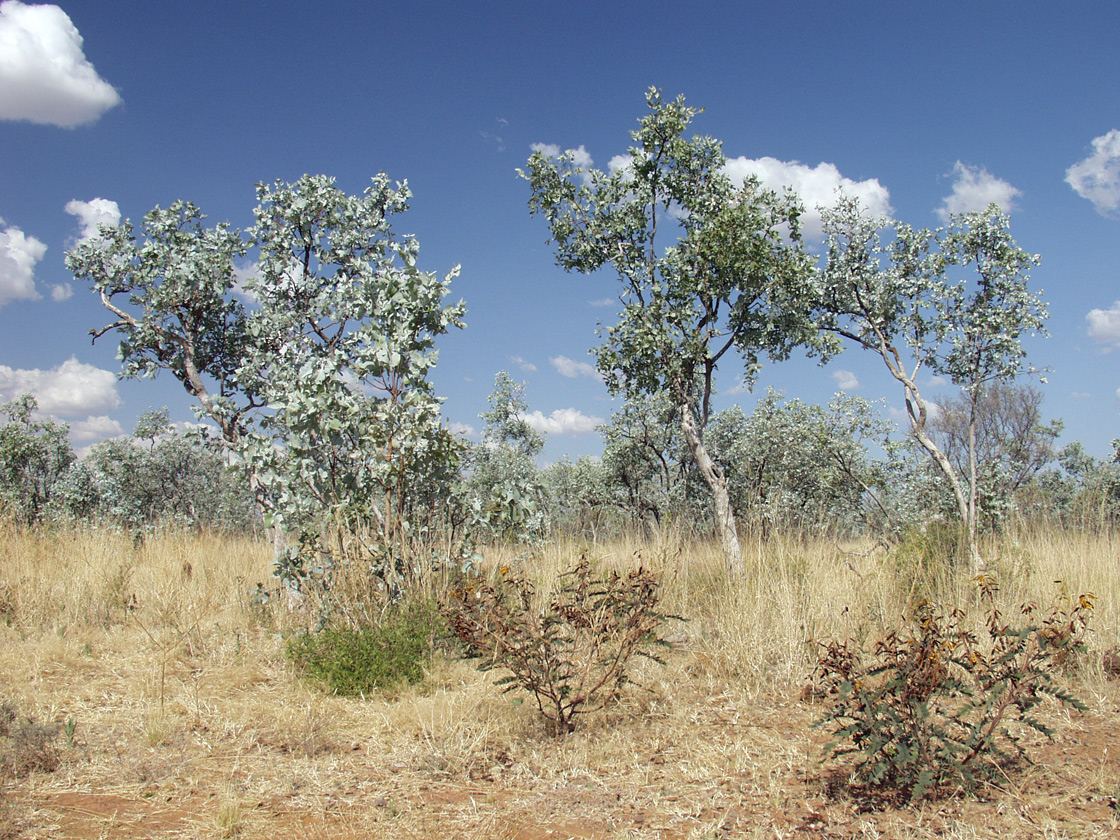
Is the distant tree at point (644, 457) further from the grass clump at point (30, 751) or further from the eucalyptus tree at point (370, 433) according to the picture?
the grass clump at point (30, 751)

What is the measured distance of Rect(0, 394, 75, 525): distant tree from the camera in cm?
1470

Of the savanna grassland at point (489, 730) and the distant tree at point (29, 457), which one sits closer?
the savanna grassland at point (489, 730)

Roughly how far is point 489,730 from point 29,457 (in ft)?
53.0

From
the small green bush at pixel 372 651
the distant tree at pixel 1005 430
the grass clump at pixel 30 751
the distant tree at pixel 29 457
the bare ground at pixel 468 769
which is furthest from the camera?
the distant tree at pixel 1005 430

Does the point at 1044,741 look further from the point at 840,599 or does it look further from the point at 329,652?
the point at 329,652

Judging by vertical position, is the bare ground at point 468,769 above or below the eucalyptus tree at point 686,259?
below

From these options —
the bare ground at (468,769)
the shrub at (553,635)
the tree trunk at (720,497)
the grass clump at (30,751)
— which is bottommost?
the bare ground at (468,769)

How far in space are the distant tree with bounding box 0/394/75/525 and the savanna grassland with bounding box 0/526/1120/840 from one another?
9411mm

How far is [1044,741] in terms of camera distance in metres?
3.90

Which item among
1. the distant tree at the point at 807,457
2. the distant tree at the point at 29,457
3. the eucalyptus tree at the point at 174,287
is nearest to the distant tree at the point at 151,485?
the distant tree at the point at 29,457

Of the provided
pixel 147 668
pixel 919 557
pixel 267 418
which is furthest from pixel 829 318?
pixel 147 668

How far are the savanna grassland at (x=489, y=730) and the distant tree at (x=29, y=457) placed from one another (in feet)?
30.9

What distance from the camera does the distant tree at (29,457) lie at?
14703 mm

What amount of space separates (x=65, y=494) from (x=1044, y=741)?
18553mm
